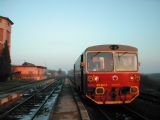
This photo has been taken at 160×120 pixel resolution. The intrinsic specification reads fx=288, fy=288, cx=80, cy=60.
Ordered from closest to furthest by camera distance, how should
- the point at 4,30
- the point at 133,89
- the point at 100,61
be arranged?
the point at 133,89 < the point at 100,61 < the point at 4,30

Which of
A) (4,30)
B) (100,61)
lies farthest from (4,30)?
(100,61)

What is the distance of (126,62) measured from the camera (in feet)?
45.8

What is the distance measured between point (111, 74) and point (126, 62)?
99 centimetres

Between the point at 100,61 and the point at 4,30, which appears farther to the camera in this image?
the point at 4,30

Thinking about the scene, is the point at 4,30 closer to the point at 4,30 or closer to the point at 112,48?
the point at 4,30

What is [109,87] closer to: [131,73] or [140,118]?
[131,73]

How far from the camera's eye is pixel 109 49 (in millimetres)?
14094

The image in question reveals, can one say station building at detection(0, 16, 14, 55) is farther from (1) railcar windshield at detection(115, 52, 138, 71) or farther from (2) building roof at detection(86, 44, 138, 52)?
(1) railcar windshield at detection(115, 52, 138, 71)

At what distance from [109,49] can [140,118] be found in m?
4.15

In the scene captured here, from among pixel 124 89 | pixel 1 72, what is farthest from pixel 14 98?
pixel 1 72

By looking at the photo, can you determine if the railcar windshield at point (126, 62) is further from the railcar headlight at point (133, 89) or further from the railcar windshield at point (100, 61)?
the railcar headlight at point (133, 89)

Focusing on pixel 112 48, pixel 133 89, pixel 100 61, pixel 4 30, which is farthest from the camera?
pixel 4 30

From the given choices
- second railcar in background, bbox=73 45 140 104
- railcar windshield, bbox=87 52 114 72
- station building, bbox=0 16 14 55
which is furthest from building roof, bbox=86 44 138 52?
station building, bbox=0 16 14 55

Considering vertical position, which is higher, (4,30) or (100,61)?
(4,30)
